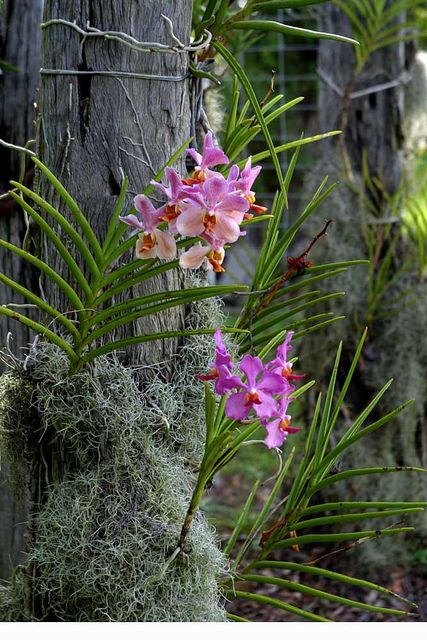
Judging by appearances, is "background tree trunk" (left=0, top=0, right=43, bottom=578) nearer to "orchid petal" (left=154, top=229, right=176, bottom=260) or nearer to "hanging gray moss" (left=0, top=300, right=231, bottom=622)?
"hanging gray moss" (left=0, top=300, right=231, bottom=622)

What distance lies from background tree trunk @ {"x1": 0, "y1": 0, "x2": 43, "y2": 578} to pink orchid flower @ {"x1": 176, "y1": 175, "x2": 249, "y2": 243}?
93 cm

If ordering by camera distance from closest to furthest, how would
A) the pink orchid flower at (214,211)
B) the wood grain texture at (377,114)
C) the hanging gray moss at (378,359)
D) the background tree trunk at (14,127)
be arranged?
the pink orchid flower at (214,211)
the background tree trunk at (14,127)
the hanging gray moss at (378,359)
the wood grain texture at (377,114)


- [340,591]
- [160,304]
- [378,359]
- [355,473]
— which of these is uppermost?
[160,304]

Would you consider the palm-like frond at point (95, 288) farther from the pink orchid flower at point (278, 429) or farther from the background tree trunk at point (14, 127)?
the background tree trunk at point (14, 127)

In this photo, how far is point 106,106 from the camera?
3.63ft

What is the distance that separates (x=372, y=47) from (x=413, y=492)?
133cm

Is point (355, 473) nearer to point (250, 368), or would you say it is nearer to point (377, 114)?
point (250, 368)

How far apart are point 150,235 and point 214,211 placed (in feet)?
0.27

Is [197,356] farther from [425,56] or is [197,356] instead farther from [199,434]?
[425,56]

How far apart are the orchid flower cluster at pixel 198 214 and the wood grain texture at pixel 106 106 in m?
0.14

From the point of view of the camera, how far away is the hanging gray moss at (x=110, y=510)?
1085mm

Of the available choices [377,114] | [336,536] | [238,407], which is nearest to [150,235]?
[238,407]

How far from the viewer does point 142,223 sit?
99cm

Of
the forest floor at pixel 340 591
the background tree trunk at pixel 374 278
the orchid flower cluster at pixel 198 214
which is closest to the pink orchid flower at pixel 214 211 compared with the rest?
the orchid flower cluster at pixel 198 214
